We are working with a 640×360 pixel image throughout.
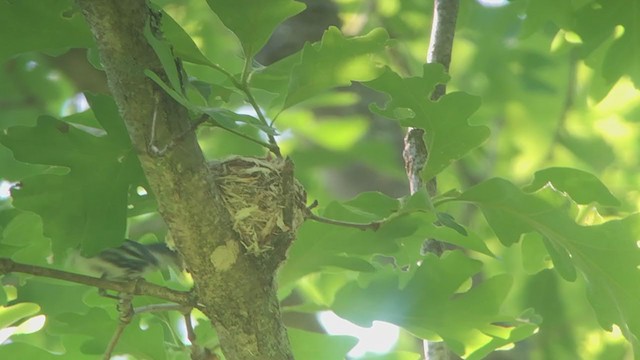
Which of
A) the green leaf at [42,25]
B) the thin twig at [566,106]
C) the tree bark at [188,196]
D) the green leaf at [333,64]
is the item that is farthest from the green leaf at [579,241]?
the thin twig at [566,106]

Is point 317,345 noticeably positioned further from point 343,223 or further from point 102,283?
point 102,283

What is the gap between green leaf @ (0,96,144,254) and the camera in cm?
146

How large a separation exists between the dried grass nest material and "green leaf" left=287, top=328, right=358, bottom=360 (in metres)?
0.37

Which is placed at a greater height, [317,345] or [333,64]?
[333,64]

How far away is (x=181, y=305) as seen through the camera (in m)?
1.45

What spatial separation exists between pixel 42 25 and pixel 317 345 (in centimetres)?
77

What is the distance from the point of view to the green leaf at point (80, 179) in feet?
4.79

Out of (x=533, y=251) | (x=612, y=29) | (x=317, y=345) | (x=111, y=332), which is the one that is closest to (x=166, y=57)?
(x=111, y=332)

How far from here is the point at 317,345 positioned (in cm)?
178

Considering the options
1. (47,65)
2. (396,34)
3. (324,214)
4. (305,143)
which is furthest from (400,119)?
(396,34)

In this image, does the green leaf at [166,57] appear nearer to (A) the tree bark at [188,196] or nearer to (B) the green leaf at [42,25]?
(A) the tree bark at [188,196]

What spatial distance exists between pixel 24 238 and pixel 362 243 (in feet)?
1.94

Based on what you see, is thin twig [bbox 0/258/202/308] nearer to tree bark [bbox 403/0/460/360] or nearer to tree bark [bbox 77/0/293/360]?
tree bark [bbox 77/0/293/360]

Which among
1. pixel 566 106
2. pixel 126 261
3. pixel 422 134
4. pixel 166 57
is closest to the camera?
pixel 166 57
